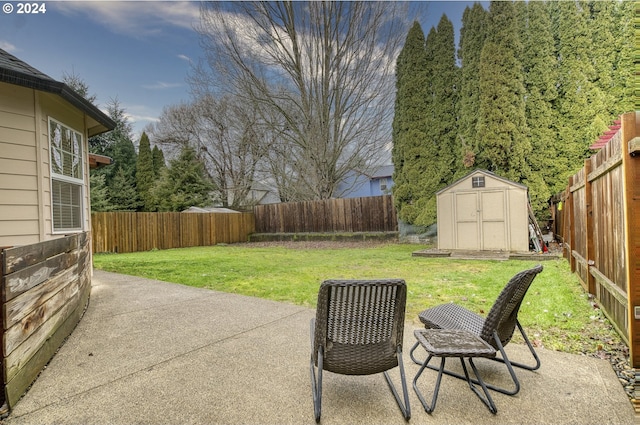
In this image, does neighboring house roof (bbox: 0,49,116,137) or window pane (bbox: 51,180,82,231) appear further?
window pane (bbox: 51,180,82,231)

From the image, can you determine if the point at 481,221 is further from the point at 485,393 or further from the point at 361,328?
the point at 361,328

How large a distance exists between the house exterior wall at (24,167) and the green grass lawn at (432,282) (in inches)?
107

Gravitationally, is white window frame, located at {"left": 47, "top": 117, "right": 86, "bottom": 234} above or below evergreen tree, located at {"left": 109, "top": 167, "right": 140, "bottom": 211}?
below

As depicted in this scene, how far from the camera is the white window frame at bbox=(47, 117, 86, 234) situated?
15.3 ft

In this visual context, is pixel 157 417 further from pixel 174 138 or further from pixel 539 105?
pixel 174 138

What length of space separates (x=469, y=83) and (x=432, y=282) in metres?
8.94

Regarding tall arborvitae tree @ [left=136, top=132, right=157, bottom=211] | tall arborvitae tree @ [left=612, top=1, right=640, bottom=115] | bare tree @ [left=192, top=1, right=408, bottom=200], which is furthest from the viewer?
tall arborvitae tree @ [left=136, top=132, right=157, bottom=211]

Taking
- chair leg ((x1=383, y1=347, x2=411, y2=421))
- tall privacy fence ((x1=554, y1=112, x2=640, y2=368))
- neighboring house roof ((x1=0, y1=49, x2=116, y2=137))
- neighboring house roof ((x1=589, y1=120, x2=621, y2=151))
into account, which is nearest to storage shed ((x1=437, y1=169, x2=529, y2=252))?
neighboring house roof ((x1=589, y1=120, x2=621, y2=151))

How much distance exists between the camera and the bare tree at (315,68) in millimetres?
15203

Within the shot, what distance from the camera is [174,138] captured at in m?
25.4

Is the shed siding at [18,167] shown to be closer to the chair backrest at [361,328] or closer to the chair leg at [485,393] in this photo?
the chair backrest at [361,328]

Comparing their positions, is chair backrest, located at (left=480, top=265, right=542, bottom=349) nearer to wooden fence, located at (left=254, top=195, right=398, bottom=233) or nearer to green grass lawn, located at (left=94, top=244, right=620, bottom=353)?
green grass lawn, located at (left=94, top=244, right=620, bottom=353)

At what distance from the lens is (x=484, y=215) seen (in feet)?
30.3

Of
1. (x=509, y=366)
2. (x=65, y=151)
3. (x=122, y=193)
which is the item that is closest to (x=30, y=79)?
(x=65, y=151)
